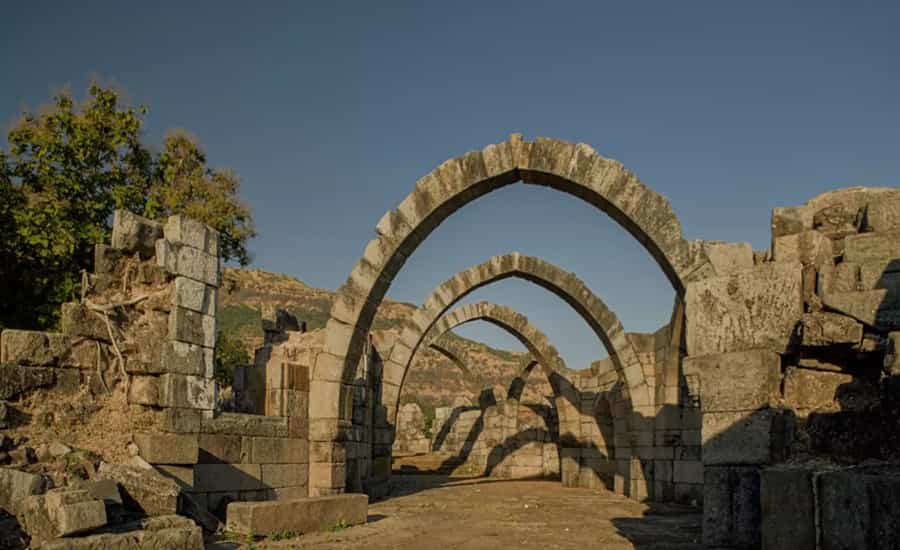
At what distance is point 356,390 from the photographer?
11508 millimetres

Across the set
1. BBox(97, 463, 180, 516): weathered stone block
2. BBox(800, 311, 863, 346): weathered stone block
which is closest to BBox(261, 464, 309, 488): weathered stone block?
BBox(97, 463, 180, 516): weathered stone block

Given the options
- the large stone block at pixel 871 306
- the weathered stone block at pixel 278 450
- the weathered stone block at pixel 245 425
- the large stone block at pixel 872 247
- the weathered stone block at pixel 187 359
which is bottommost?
the weathered stone block at pixel 278 450

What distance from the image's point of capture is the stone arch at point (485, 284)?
1541cm

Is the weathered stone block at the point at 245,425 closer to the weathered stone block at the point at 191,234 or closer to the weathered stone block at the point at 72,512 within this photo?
the weathered stone block at the point at 191,234

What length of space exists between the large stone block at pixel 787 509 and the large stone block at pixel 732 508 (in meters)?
0.30

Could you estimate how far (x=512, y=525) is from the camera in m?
8.98

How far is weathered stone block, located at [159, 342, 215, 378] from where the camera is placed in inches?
286


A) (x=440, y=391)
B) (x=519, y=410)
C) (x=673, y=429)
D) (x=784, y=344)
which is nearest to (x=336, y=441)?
(x=673, y=429)

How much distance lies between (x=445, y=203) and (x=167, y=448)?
4888 mm

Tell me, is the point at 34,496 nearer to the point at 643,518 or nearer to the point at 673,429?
the point at 643,518

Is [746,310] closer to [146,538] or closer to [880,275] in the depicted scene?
[880,275]

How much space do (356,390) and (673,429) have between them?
5.36m

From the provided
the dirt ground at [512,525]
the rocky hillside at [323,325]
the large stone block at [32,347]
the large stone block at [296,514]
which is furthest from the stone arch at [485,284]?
the rocky hillside at [323,325]

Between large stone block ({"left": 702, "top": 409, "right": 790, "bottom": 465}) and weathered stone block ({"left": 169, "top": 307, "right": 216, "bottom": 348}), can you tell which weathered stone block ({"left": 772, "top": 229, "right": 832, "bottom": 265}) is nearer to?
large stone block ({"left": 702, "top": 409, "right": 790, "bottom": 465})
